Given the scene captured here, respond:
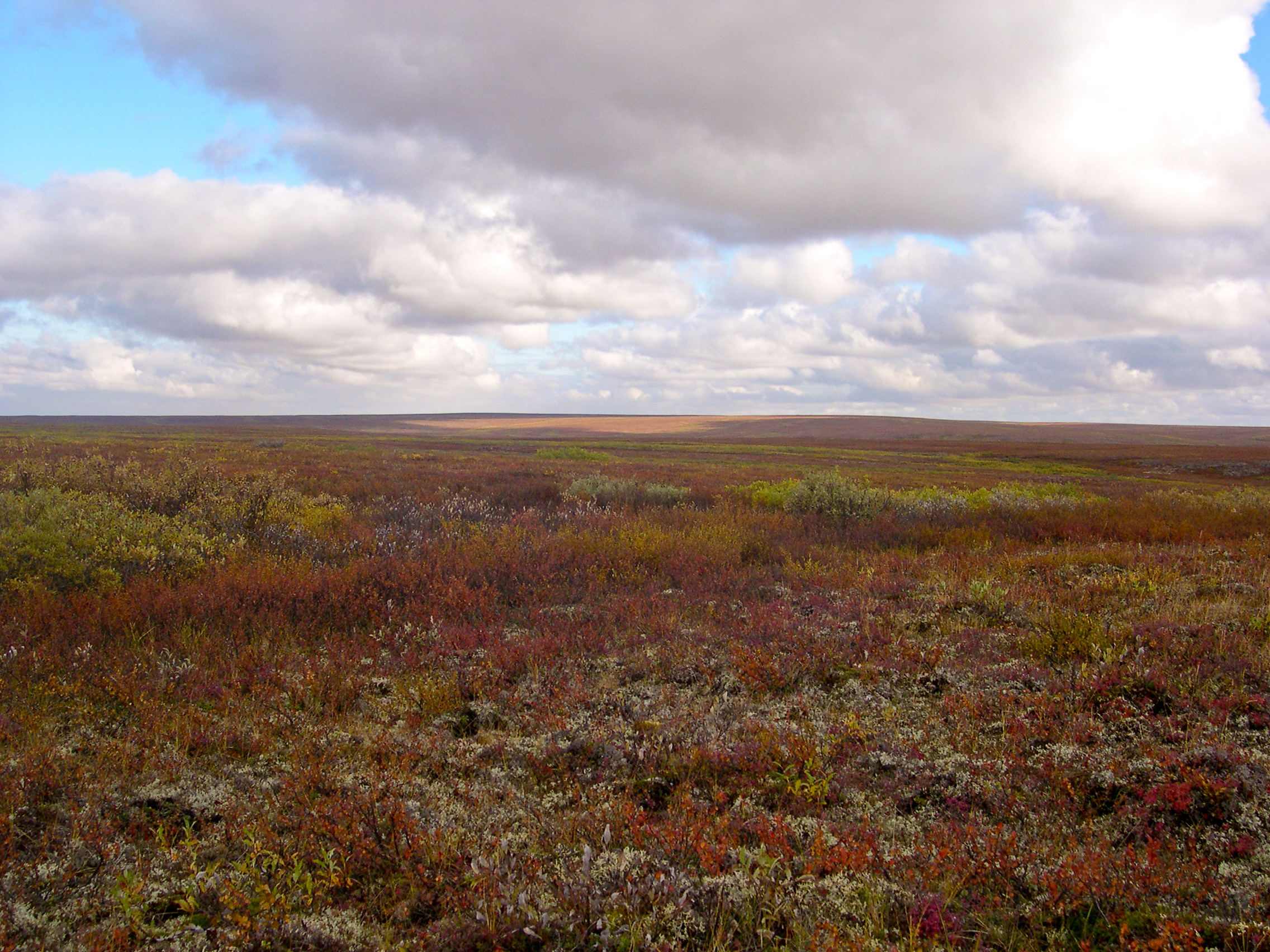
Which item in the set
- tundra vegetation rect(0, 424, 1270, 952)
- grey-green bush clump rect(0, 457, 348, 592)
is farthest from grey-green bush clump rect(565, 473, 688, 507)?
tundra vegetation rect(0, 424, 1270, 952)

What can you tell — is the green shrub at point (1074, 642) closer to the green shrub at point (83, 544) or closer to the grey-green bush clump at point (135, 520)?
the grey-green bush clump at point (135, 520)

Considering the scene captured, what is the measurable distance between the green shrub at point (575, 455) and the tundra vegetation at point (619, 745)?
39.1 metres

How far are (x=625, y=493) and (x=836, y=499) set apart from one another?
5.83 m

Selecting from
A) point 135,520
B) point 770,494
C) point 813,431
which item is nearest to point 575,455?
point 770,494

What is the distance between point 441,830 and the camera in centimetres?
358

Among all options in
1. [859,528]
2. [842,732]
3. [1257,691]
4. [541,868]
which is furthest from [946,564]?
[541,868]

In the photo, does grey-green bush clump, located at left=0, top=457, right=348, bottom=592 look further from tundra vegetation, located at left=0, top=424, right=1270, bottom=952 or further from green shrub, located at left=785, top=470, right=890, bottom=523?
green shrub, located at left=785, top=470, right=890, bottom=523

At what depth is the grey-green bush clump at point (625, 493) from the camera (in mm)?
18172

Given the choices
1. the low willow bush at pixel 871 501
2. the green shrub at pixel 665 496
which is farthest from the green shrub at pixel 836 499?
the green shrub at pixel 665 496

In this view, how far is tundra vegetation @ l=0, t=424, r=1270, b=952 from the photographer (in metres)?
3.09

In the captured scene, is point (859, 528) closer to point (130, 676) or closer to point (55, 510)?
point (130, 676)

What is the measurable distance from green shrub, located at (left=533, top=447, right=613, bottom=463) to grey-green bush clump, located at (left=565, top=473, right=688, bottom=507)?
27.5m

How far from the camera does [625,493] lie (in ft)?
61.8

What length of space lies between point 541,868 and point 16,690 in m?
4.95
